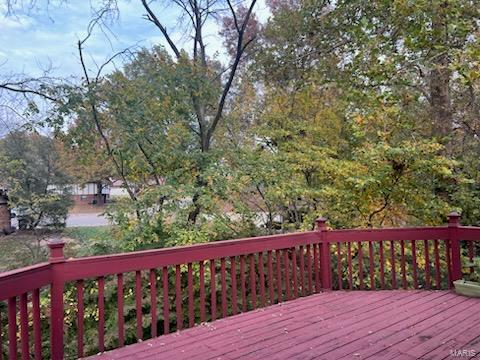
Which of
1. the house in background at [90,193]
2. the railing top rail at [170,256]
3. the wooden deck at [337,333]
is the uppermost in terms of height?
the house in background at [90,193]

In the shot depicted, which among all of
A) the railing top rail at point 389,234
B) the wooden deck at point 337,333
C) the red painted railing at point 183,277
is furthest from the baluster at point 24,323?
the railing top rail at point 389,234

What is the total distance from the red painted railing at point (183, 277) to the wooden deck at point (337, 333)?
0.24 metres

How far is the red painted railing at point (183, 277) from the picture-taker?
2.21 metres

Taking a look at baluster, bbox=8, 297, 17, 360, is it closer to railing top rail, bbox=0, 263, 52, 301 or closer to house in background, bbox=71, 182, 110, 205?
railing top rail, bbox=0, 263, 52, 301

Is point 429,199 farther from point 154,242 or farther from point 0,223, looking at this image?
point 0,223

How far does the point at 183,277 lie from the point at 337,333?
3202 millimetres

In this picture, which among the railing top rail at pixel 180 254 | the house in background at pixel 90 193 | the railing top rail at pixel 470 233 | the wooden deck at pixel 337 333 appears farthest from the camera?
the house in background at pixel 90 193

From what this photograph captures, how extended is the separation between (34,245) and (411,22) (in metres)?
8.16

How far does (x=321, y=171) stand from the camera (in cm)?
603

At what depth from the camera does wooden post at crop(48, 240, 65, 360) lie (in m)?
2.26

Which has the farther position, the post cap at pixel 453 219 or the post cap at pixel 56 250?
the post cap at pixel 453 219

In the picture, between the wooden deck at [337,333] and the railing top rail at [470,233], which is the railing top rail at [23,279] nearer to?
the wooden deck at [337,333]

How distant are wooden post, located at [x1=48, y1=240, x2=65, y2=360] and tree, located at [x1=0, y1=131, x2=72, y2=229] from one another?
540 cm

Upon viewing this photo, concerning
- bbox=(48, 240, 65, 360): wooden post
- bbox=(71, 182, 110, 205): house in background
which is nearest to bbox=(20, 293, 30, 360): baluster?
bbox=(48, 240, 65, 360): wooden post
